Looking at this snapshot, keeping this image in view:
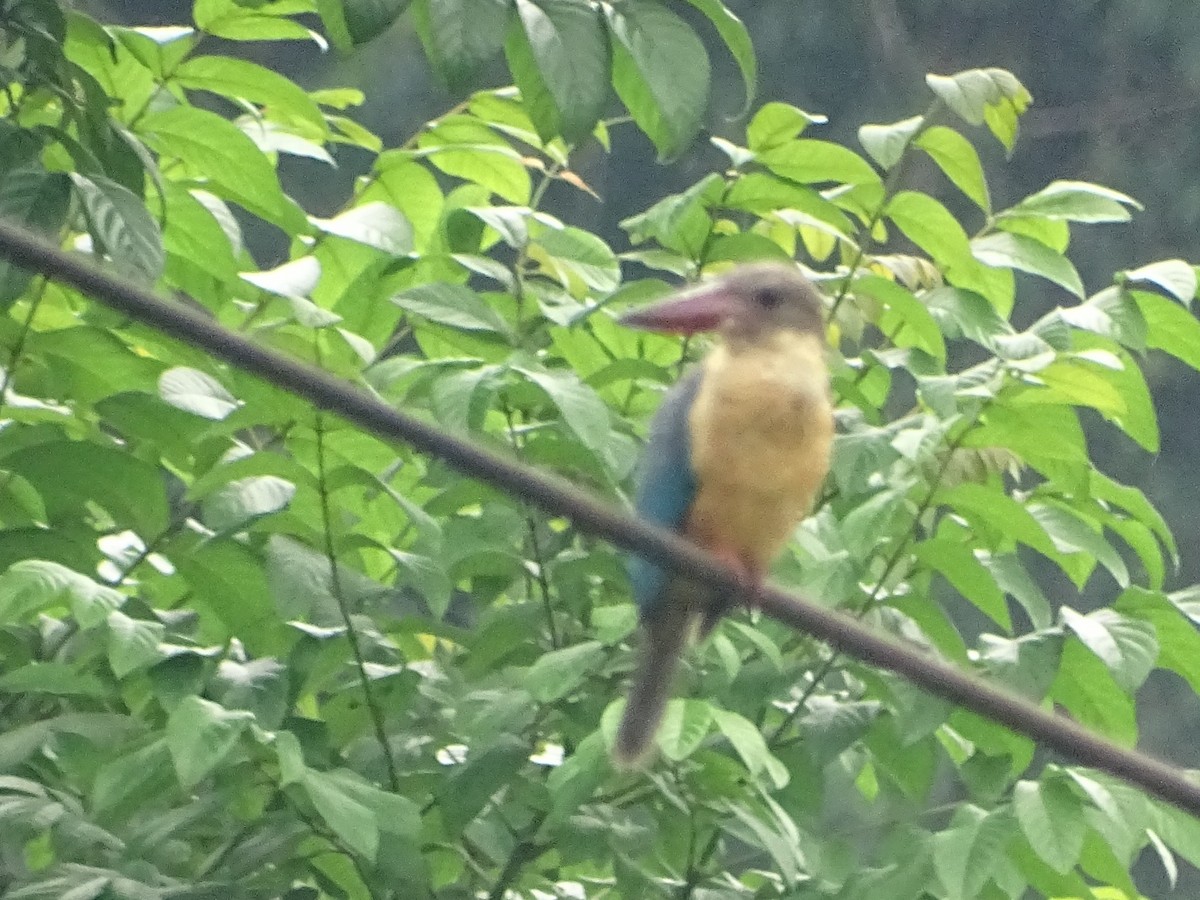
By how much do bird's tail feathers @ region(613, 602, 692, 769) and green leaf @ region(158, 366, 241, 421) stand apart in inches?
16.2

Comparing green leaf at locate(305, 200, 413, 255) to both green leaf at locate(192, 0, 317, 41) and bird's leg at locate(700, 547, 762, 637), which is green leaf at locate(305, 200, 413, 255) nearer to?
green leaf at locate(192, 0, 317, 41)

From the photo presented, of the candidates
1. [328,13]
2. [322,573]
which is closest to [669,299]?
[322,573]

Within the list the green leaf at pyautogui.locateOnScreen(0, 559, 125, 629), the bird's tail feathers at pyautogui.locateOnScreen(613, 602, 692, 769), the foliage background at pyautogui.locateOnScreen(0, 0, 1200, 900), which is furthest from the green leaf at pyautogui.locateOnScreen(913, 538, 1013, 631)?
the green leaf at pyautogui.locateOnScreen(0, 559, 125, 629)

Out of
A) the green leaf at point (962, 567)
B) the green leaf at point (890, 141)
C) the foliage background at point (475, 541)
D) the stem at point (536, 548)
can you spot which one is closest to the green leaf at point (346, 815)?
the foliage background at point (475, 541)

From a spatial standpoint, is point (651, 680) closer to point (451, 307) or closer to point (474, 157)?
point (451, 307)

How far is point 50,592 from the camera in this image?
47.1 inches

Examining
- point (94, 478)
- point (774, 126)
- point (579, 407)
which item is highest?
point (774, 126)

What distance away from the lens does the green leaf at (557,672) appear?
1.31m

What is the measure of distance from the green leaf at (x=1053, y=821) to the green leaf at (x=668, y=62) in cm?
61

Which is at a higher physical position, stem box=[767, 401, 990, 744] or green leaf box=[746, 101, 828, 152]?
green leaf box=[746, 101, 828, 152]

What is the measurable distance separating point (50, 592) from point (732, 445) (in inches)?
24.4

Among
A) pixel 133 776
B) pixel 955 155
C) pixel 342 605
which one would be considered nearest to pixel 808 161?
pixel 955 155

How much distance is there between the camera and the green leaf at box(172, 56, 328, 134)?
140cm

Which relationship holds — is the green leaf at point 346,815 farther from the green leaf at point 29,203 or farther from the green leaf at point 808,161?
the green leaf at point 808,161
